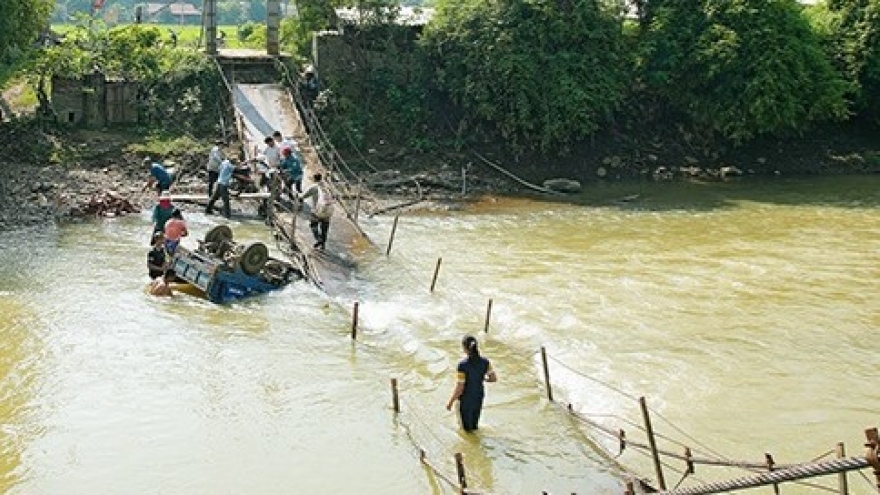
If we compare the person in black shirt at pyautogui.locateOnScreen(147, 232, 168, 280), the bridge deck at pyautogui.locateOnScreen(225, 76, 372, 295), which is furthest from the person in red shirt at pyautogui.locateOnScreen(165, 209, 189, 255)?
the bridge deck at pyautogui.locateOnScreen(225, 76, 372, 295)

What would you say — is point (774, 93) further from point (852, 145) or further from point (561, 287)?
point (561, 287)

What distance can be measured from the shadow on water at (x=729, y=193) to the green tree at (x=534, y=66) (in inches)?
84.5

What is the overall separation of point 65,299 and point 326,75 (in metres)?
14.1

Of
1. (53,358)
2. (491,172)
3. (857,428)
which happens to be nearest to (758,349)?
(857,428)

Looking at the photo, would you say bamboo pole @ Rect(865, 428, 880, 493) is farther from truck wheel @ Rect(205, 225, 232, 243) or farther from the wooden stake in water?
the wooden stake in water

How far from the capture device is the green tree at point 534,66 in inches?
1121

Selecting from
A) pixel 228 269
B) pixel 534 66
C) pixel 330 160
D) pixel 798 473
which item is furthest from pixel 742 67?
pixel 798 473

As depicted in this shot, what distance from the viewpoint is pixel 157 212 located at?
19234mm

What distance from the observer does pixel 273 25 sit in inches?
1206

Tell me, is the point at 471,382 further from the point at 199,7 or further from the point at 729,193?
the point at 199,7

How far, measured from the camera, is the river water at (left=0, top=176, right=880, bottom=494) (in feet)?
39.2

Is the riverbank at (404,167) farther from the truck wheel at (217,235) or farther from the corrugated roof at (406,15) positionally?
the truck wheel at (217,235)

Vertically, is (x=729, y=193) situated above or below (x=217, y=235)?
above

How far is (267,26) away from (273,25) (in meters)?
0.31
